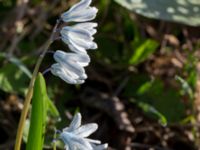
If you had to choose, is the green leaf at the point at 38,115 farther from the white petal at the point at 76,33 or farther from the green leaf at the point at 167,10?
the green leaf at the point at 167,10

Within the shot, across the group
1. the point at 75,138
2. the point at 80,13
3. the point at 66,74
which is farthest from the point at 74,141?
the point at 80,13

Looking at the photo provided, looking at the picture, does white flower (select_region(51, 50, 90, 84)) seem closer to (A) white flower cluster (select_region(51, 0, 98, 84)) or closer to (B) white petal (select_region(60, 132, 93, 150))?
(A) white flower cluster (select_region(51, 0, 98, 84))

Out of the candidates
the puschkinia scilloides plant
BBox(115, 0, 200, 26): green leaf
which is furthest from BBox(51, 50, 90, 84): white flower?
BBox(115, 0, 200, 26): green leaf

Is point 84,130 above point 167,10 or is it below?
above

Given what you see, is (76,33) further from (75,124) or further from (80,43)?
(75,124)

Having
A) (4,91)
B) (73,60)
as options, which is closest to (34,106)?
(73,60)

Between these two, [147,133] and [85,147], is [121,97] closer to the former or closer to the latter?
[147,133]
